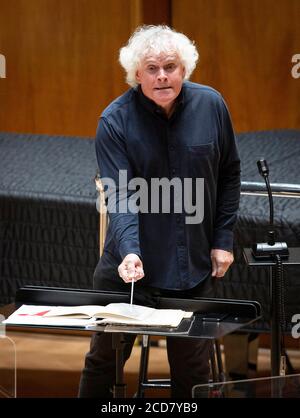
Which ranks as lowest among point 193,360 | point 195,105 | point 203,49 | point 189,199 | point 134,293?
point 193,360

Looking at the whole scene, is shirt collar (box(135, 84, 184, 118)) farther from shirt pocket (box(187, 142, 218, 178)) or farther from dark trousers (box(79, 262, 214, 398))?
dark trousers (box(79, 262, 214, 398))

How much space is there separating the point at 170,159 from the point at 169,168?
28 mm

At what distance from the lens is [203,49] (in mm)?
5035

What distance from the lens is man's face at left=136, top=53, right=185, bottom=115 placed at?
288 cm

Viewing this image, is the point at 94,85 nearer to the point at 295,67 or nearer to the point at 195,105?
the point at 295,67

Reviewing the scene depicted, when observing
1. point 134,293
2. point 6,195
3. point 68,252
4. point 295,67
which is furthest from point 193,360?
point 295,67

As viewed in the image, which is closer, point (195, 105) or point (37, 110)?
point (195, 105)

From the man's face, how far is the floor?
1.37 meters

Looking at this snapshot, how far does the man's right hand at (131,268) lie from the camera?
272 cm

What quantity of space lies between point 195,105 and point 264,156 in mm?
1551

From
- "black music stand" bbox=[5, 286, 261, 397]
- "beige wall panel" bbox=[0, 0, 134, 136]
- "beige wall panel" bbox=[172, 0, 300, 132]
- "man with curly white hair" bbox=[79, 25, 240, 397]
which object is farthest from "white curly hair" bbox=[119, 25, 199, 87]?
"beige wall panel" bbox=[0, 0, 134, 136]

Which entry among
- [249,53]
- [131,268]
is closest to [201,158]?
[131,268]

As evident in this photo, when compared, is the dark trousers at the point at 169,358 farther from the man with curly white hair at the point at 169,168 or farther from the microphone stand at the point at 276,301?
the microphone stand at the point at 276,301
